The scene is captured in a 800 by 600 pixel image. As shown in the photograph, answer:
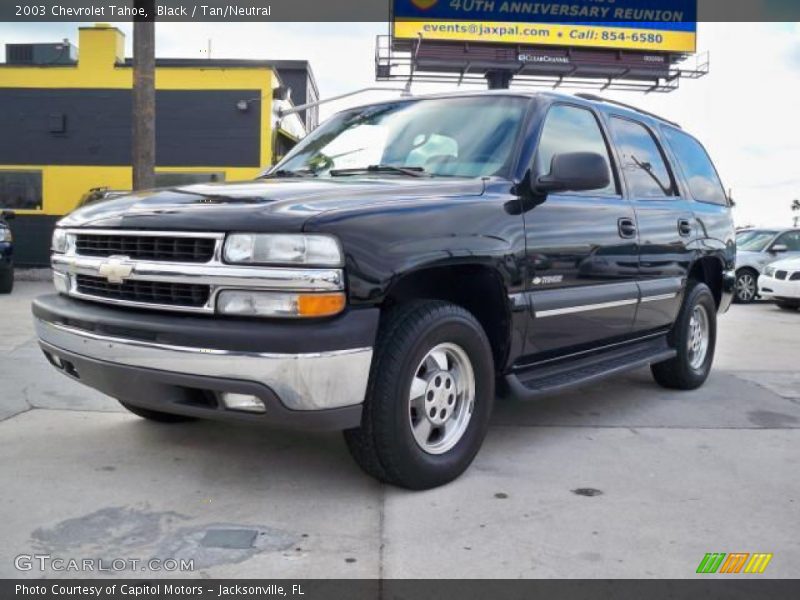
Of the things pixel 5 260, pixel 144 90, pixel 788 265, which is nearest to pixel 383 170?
pixel 144 90

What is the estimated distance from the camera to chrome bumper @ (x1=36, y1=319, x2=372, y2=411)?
9.86 feet

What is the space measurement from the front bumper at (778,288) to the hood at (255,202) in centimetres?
1139

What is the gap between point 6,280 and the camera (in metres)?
12.7

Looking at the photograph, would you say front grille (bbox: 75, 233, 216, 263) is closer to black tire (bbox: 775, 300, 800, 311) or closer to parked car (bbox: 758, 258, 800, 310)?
parked car (bbox: 758, 258, 800, 310)

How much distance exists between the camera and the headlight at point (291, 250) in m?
3.07

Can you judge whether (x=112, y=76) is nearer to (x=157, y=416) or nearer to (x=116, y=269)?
(x=157, y=416)

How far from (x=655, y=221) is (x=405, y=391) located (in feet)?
8.56

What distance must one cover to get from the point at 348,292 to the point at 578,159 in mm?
1546

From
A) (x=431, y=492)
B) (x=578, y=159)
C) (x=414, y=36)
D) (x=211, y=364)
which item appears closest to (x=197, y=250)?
(x=211, y=364)

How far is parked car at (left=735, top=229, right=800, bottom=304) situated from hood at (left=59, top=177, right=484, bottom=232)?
1291 cm

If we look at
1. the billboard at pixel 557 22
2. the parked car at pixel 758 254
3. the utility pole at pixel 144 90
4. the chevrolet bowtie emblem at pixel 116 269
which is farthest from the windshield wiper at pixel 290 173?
the billboard at pixel 557 22

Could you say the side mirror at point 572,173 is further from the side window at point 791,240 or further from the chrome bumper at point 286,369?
the side window at point 791,240

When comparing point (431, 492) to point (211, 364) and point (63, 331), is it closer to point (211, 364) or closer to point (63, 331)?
point (211, 364)

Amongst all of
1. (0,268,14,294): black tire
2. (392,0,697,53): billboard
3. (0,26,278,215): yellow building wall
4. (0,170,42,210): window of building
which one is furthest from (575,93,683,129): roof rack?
(392,0,697,53): billboard
